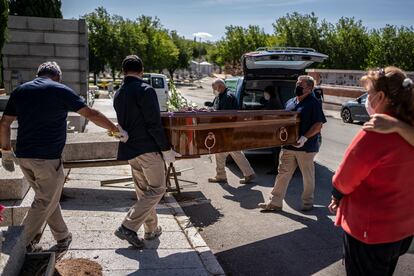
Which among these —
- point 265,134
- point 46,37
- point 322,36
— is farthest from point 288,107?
point 322,36

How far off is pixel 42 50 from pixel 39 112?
12047 millimetres

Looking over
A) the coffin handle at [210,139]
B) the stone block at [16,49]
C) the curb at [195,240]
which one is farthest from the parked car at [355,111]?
the coffin handle at [210,139]

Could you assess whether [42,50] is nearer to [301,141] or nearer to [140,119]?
[301,141]

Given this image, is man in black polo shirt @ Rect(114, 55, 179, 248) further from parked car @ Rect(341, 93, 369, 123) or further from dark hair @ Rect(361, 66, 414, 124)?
parked car @ Rect(341, 93, 369, 123)

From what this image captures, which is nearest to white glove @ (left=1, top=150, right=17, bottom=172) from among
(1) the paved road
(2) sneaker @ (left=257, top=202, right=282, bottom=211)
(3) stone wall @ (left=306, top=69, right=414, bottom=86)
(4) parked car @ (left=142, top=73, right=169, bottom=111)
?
(1) the paved road

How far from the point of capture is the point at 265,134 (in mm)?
6164

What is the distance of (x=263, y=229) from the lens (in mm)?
6121

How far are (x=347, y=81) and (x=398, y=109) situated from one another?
3044 centimetres

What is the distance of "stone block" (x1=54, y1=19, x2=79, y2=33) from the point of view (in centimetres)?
1531

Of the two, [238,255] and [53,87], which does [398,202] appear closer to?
[238,255]

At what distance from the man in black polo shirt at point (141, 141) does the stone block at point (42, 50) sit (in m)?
11.5

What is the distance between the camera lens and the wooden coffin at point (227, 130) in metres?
5.11

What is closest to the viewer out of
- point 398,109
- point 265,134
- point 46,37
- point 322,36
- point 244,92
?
point 398,109

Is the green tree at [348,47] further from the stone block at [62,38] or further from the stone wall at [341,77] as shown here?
the stone block at [62,38]
